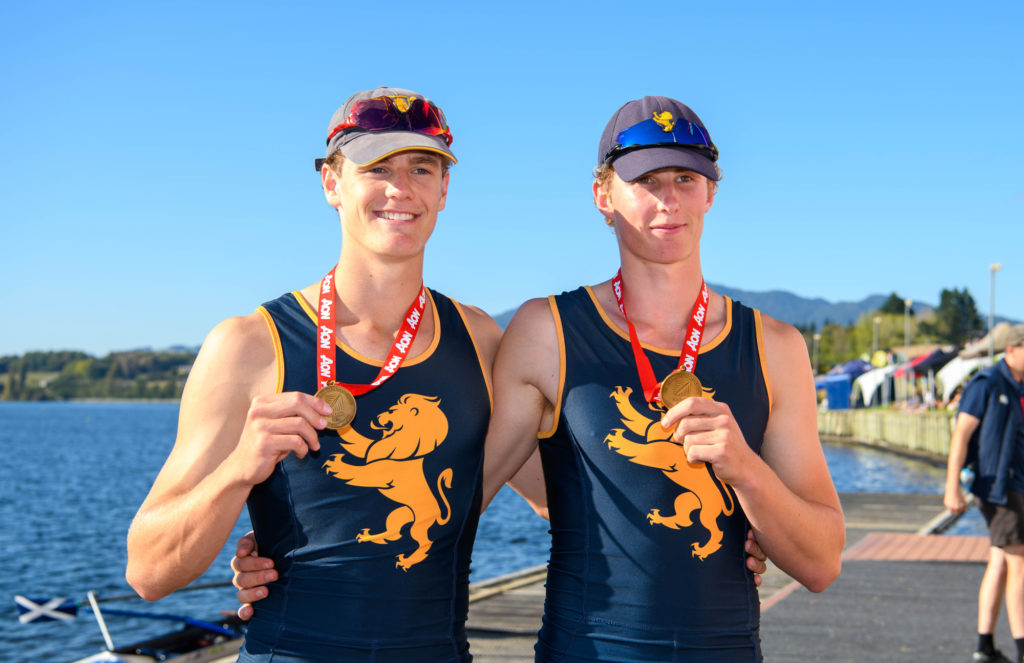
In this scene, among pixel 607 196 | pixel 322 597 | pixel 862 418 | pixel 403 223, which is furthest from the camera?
pixel 862 418

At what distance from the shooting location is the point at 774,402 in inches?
130

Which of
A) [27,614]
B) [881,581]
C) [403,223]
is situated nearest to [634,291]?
[403,223]

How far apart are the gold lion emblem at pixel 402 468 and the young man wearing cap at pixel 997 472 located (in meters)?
5.99

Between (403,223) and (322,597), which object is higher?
(403,223)

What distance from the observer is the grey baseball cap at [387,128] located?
10.3ft

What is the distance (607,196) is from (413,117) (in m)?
0.78

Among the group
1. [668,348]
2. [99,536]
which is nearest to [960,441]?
[668,348]

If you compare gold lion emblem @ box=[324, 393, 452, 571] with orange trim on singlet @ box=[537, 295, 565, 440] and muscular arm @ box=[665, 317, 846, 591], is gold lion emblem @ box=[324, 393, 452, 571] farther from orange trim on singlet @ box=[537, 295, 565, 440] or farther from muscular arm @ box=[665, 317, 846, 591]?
muscular arm @ box=[665, 317, 846, 591]

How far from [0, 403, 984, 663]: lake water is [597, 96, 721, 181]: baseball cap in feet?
64.5

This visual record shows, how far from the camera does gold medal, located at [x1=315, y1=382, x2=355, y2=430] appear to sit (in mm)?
2955

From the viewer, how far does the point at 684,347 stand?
323 centimetres

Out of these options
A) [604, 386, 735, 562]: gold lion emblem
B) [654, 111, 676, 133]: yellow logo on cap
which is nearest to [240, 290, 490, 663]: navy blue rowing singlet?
[604, 386, 735, 562]: gold lion emblem

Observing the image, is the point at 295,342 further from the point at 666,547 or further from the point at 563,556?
the point at 666,547

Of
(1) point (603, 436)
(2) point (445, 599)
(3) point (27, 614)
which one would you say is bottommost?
(3) point (27, 614)
